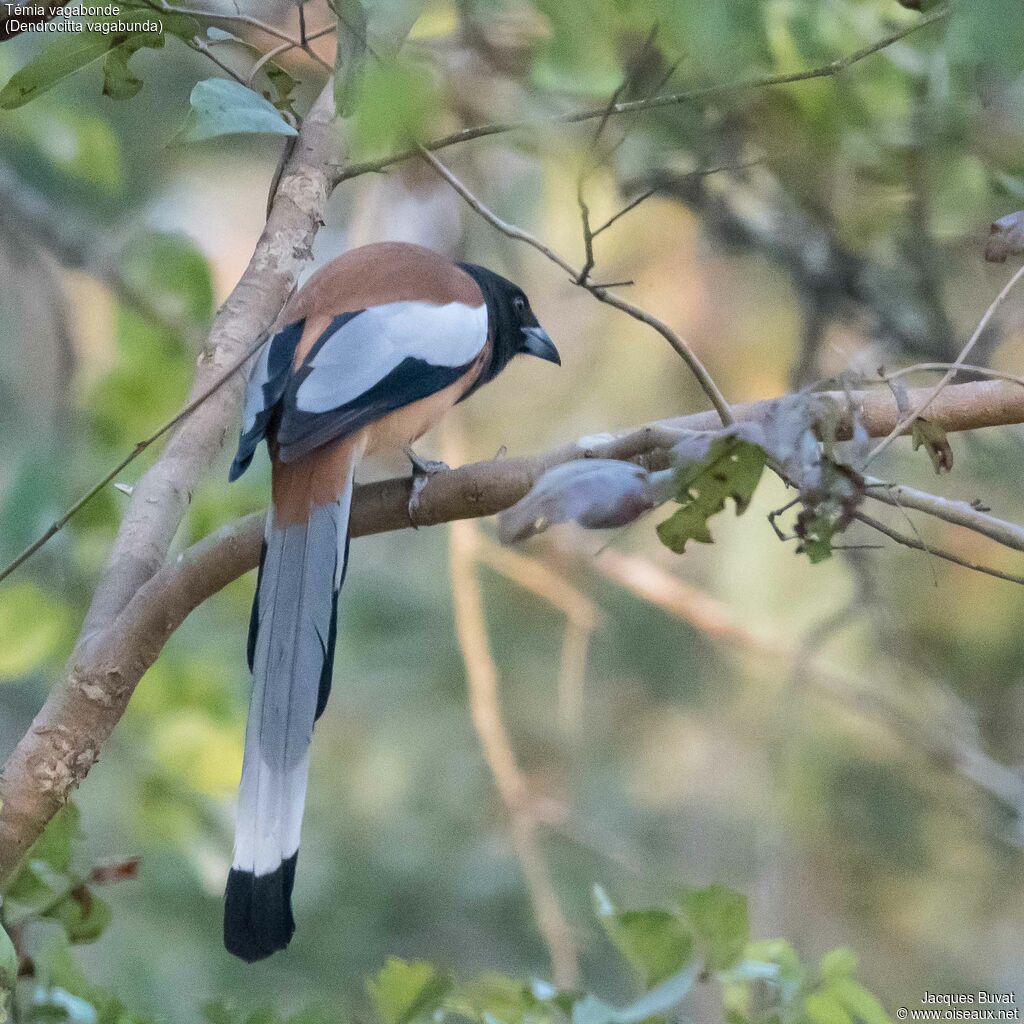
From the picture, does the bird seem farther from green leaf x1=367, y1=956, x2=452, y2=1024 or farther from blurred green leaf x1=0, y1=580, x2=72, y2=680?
blurred green leaf x1=0, y1=580, x2=72, y2=680

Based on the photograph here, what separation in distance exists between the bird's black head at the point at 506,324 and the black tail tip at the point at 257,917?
4.43ft

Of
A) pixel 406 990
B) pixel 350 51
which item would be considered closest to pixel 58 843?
pixel 406 990

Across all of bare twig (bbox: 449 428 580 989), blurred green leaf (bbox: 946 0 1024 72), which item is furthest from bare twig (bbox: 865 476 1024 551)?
bare twig (bbox: 449 428 580 989)

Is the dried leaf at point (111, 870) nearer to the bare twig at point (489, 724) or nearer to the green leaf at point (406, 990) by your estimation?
the green leaf at point (406, 990)

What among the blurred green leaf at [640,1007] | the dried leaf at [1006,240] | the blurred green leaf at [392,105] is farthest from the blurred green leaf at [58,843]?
the dried leaf at [1006,240]

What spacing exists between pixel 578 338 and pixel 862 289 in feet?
3.81

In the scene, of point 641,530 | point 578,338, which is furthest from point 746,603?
point 578,338

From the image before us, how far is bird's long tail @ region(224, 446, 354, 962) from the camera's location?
5.31 feet

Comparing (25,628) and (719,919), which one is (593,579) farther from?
(719,919)

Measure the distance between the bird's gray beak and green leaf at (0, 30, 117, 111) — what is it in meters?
1.49

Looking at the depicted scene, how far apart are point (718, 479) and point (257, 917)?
2.64ft

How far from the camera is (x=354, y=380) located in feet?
7.14

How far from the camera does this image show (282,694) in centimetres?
179

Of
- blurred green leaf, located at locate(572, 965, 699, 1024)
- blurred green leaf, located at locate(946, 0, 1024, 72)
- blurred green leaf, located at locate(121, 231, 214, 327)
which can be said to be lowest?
blurred green leaf, located at locate(572, 965, 699, 1024)
